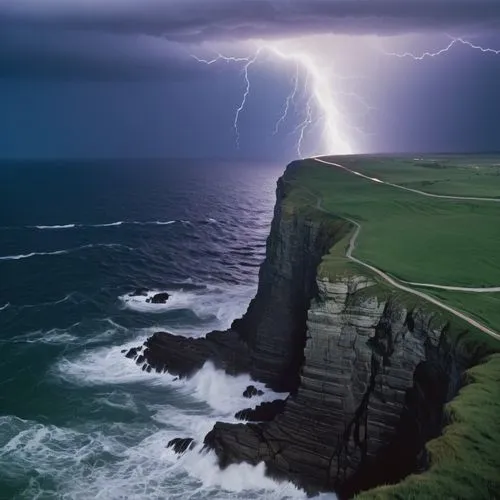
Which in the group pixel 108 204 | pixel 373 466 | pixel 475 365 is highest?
pixel 475 365

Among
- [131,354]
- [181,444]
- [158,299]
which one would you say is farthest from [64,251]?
[181,444]

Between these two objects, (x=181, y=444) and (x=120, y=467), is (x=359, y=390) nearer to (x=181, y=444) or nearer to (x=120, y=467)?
(x=181, y=444)

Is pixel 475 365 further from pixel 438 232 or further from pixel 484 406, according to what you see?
pixel 438 232

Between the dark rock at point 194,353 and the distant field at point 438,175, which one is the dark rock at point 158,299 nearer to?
the dark rock at point 194,353

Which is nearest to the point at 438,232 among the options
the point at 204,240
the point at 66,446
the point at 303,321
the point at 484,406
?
the point at 303,321

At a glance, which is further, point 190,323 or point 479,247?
point 190,323

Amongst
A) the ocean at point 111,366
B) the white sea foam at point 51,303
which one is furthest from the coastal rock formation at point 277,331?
the white sea foam at point 51,303

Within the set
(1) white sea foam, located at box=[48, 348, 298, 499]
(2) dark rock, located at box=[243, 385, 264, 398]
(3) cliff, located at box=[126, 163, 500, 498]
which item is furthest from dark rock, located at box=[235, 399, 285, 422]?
(2) dark rock, located at box=[243, 385, 264, 398]
